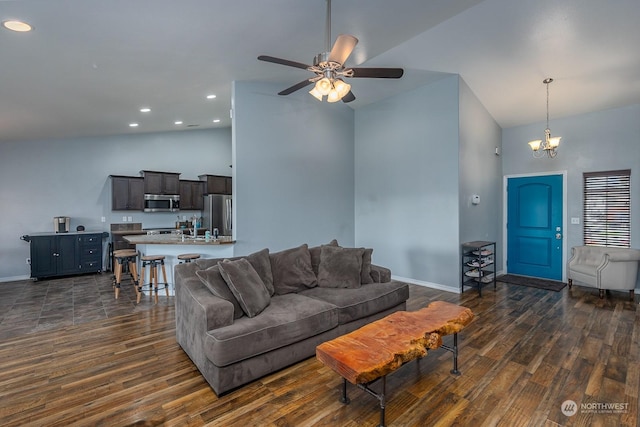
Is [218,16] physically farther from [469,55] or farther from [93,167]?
[93,167]

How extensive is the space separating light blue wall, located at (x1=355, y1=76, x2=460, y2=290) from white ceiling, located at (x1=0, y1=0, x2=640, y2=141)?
0.55 m

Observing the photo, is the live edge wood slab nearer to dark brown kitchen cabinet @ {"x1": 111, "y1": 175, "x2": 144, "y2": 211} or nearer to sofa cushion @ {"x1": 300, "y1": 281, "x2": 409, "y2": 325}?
sofa cushion @ {"x1": 300, "y1": 281, "x2": 409, "y2": 325}

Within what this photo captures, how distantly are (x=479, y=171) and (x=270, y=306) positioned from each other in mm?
4733

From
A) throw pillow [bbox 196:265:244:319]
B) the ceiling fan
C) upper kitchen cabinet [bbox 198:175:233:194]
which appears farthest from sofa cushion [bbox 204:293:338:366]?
upper kitchen cabinet [bbox 198:175:233:194]

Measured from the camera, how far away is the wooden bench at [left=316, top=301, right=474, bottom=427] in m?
1.96

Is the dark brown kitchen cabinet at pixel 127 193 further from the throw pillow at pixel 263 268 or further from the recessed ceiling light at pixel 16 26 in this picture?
the throw pillow at pixel 263 268

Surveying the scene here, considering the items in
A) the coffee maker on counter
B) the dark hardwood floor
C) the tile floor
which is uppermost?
the coffee maker on counter

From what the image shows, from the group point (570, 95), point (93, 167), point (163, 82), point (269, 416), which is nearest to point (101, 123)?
point (93, 167)

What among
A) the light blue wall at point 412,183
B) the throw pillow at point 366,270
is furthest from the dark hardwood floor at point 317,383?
A: the light blue wall at point 412,183

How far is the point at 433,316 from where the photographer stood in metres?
2.70

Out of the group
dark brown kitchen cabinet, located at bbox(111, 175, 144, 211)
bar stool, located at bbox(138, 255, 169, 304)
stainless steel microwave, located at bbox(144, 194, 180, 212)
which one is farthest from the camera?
stainless steel microwave, located at bbox(144, 194, 180, 212)

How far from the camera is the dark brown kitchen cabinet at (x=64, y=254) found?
6.00m

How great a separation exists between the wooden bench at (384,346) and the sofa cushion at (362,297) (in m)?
0.63

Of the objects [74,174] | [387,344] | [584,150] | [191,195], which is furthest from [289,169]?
[584,150]
